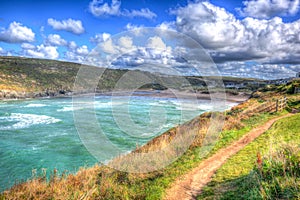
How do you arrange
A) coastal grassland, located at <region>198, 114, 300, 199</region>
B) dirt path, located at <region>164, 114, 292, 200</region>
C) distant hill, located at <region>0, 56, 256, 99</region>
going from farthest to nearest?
1. distant hill, located at <region>0, 56, 256, 99</region>
2. dirt path, located at <region>164, 114, 292, 200</region>
3. coastal grassland, located at <region>198, 114, 300, 199</region>

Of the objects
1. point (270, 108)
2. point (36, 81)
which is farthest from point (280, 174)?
point (36, 81)

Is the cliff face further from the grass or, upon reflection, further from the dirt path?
the grass

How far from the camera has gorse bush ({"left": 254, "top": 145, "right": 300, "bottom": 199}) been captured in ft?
15.2

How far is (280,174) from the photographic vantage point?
542cm

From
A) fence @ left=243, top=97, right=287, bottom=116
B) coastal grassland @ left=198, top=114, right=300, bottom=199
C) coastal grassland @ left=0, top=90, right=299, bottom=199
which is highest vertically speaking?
fence @ left=243, top=97, right=287, bottom=116

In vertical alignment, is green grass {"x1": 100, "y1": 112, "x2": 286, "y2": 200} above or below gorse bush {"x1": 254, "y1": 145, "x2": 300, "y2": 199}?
below

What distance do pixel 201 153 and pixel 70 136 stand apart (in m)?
15.7

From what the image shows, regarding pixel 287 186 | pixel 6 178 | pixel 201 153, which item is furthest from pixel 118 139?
pixel 287 186

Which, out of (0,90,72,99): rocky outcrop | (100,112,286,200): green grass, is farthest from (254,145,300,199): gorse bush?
(0,90,72,99): rocky outcrop

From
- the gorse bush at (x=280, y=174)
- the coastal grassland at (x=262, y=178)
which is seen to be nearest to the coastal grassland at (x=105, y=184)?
the coastal grassland at (x=262, y=178)

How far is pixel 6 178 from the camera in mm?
11961

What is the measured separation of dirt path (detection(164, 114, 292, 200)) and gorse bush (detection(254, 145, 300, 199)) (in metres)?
1.80

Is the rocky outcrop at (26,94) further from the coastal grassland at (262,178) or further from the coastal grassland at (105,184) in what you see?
the coastal grassland at (262,178)

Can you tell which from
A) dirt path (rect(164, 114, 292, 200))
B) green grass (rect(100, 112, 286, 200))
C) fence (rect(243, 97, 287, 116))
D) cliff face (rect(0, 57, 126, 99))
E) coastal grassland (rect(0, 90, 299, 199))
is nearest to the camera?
coastal grassland (rect(0, 90, 299, 199))
